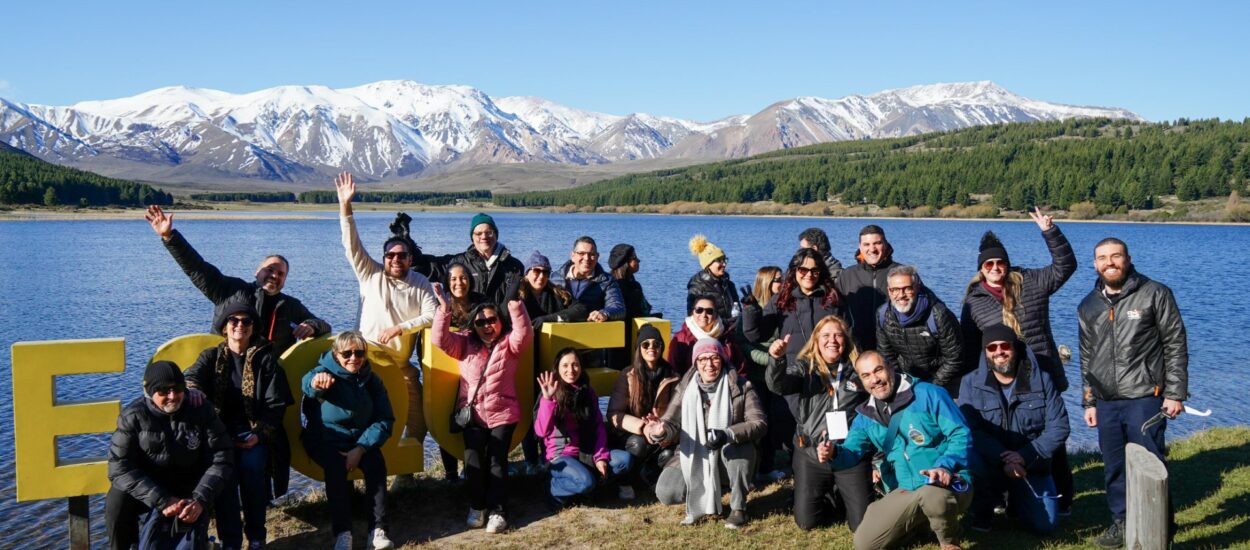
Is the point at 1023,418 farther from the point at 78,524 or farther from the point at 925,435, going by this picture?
the point at 78,524

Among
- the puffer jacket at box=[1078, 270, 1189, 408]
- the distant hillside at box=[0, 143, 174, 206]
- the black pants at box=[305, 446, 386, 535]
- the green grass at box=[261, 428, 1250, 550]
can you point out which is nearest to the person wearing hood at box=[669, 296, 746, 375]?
the green grass at box=[261, 428, 1250, 550]

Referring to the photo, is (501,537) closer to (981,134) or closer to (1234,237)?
(1234,237)

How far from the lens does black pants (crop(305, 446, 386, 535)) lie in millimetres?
7082

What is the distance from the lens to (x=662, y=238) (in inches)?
2965

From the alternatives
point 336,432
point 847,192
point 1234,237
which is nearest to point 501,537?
point 336,432

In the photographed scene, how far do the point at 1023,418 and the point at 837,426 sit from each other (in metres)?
1.48

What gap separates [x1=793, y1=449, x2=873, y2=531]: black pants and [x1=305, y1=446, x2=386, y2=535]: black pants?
3.55 m

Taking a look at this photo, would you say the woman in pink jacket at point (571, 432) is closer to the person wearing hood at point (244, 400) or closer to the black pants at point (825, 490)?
the black pants at point (825, 490)

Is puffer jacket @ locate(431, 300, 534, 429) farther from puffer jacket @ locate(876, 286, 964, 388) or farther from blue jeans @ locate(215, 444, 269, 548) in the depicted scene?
puffer jacket @ locate(876, 286, 964, 388)

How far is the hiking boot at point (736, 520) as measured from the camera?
7.46 metres

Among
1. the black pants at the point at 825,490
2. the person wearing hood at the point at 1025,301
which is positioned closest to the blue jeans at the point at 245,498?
the black pants at the point at 825,490

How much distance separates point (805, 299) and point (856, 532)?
7.26 feet

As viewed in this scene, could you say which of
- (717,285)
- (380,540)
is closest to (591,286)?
(717,285)

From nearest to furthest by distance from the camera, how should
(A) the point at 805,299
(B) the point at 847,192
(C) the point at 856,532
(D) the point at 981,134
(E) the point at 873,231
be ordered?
(C) the point at 856,532, (A) the point at 805,299, (E) the point at 873,231, (B) the point at 847,192, (D) the point at 981,134
